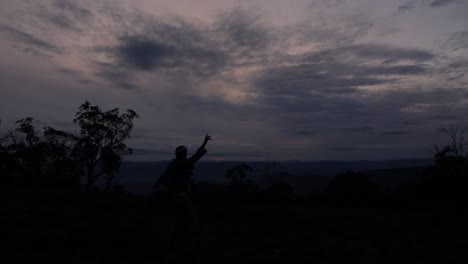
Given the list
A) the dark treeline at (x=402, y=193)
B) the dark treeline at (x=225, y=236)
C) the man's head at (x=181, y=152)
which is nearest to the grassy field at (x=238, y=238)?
the dark treeline at (x=225, y=236)

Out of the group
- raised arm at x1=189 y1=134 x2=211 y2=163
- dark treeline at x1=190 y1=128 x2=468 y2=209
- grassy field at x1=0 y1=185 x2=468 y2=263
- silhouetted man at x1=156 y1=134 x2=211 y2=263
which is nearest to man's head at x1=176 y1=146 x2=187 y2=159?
silhouetted man at x1=156 y1=134 x2=211 y2=263

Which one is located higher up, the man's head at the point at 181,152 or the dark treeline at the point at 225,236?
the man's head at the point at 181,152

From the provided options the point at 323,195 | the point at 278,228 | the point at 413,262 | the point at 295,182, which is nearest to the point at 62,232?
the point at 278,228

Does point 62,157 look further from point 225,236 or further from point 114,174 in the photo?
point 225,236

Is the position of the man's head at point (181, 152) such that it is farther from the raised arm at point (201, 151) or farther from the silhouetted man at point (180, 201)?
the raised arm at point (201, 151)

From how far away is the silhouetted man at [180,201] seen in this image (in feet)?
23.4

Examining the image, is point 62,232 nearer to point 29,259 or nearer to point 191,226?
point 29,259

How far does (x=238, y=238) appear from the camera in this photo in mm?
12250

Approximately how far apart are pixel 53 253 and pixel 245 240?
568 cm

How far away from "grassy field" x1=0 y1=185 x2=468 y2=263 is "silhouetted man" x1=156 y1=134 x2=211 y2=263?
14.0 inches

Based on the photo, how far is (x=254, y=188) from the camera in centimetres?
4719

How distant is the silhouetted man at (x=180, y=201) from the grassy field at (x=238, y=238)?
35cm


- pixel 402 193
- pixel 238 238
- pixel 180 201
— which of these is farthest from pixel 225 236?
pixel 402 193

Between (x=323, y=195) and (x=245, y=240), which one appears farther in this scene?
(x=323, y=195)
